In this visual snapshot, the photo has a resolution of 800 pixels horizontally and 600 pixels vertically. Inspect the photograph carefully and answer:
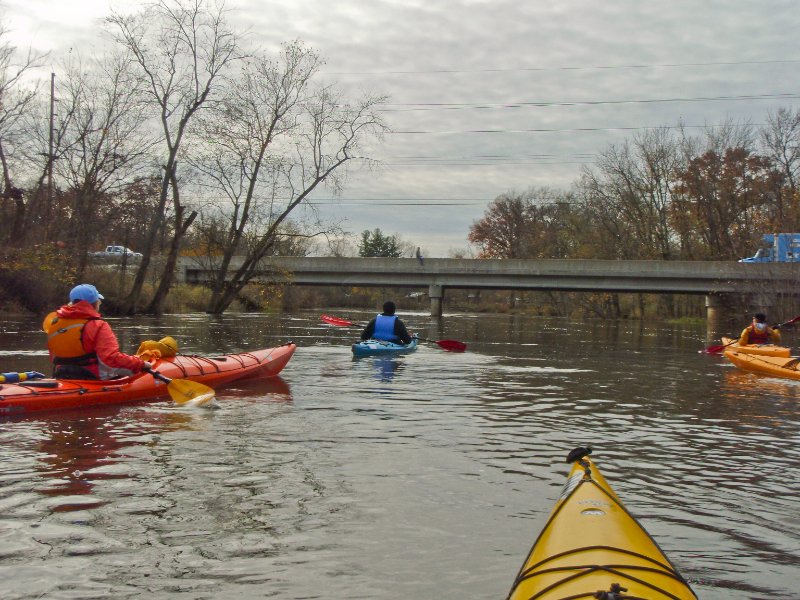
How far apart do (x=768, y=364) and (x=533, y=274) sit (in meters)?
27.8

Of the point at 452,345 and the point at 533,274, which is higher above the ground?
the point at 533,274

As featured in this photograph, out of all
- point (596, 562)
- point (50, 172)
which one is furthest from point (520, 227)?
point (596, 562)

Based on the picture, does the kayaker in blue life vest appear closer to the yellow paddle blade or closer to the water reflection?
the yellow paddle blade

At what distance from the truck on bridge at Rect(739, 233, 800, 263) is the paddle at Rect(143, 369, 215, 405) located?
31636 mm

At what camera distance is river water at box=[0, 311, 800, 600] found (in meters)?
4.27

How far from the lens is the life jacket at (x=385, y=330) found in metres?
17.2

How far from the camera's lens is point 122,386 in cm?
955

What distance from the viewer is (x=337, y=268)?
4509 cm

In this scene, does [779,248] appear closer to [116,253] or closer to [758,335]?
[758,335]

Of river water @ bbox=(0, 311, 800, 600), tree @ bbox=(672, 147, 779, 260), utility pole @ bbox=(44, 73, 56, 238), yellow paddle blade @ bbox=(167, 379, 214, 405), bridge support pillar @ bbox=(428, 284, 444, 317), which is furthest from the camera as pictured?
tree @ bbox=(672, 147, 779, 260)

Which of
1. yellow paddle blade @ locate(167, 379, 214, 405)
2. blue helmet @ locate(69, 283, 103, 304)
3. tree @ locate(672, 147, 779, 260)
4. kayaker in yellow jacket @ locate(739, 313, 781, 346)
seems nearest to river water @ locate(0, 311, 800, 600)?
yellow paddle blade @ locate(167, 379, 214, 405)

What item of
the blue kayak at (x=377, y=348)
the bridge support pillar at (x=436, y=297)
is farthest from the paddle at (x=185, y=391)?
the bridge support pillar at (x=436, y=297)

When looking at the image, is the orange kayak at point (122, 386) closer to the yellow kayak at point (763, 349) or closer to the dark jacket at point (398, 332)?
the dark jacket at point (398, 332)

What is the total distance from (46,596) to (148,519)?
47.7 inches
